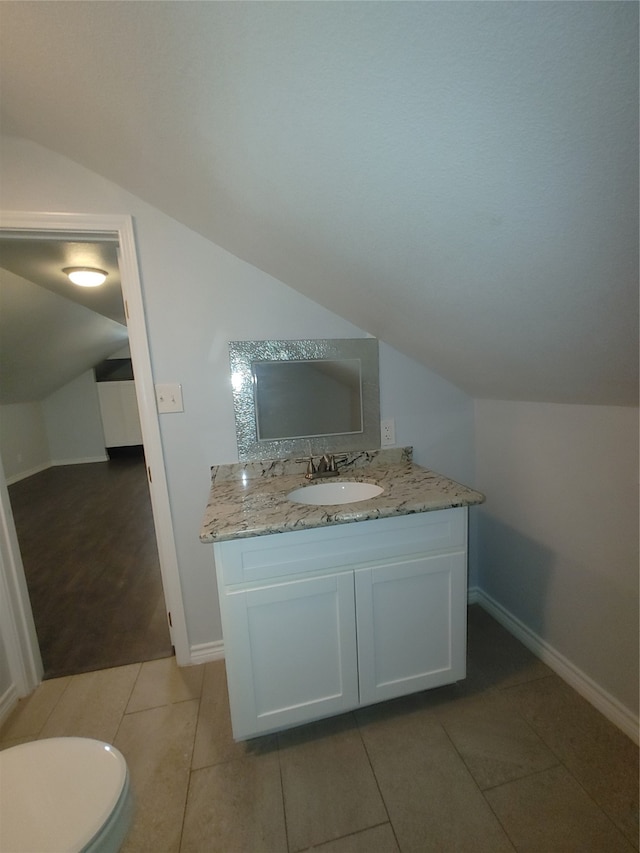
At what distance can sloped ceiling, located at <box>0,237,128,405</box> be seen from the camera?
203 cm

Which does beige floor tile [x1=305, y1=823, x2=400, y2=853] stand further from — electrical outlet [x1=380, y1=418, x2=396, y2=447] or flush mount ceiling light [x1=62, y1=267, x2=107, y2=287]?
flush mount ceiling light [x1=62, y1=267, x2=107, y2=287]

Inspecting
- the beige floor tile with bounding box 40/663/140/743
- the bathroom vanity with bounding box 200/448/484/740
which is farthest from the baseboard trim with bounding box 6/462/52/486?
the bathroom vanity with bounding box 200/448/484/740

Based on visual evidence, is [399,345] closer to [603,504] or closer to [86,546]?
[603,504]

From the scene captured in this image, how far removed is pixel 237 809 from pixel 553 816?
0.94 m

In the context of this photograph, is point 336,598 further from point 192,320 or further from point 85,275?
point 85,275

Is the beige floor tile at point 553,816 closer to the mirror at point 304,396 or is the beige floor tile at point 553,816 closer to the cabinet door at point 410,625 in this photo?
the cabinet door at point 410,625

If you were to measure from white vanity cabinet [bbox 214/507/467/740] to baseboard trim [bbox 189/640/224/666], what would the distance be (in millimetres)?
533

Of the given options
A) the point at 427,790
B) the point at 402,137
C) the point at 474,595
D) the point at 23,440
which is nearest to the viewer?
the point at 402,137

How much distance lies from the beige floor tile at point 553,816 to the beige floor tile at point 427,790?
2.1 inches

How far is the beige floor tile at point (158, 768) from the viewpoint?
0.93 m

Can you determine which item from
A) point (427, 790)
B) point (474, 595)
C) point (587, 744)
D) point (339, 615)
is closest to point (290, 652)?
point (339, 615)

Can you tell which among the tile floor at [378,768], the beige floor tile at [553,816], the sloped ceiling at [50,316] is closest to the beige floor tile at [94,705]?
the tile floor at [378,768]

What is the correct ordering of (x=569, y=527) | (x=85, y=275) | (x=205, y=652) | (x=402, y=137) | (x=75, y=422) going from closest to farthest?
(x=402, y=137)
(x=569, y=527)
(x=205, y=652)
(x=85, y=275)
(x=75, y=422)

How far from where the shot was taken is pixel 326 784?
1.03m
